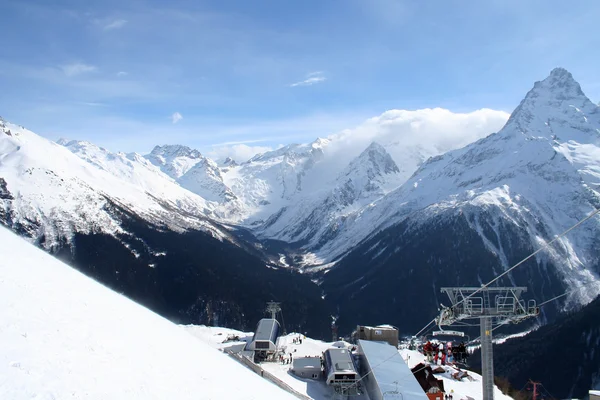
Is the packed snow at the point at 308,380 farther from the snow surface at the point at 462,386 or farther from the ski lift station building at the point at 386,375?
the ski lift station building at the point at 386,375

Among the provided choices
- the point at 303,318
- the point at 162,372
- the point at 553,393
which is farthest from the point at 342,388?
the point at 303,318

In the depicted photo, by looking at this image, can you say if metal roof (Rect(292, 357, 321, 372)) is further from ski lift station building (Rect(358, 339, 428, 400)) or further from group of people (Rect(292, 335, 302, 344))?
group of people (Rect(292, 335, 302, 344))

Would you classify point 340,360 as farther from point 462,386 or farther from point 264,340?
point 462,386

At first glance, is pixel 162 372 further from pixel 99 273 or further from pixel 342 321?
pixel 342 321

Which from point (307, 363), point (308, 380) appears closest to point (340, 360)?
point (308, 380)

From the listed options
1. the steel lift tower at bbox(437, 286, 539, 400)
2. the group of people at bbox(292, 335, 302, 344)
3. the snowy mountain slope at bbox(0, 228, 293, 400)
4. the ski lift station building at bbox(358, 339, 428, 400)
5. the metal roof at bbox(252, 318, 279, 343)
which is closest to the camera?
the snowy mountain slope at bbox(0, 228, 293, 400)

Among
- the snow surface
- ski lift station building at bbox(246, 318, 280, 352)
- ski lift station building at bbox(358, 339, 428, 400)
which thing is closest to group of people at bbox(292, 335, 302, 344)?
ski lift station building at bbox(246, 318, 280, 352)
